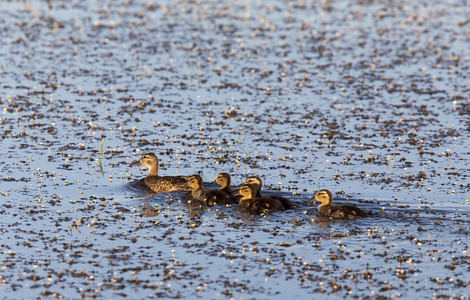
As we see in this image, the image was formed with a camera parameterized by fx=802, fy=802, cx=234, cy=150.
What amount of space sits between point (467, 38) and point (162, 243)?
1061 inches

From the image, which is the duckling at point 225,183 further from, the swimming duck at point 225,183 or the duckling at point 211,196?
the duckling at point 211,196

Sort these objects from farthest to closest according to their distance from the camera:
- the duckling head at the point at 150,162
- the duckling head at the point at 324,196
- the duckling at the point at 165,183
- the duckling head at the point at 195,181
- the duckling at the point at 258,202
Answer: the duckling head at the point at 150,162, the duckling at the point at 165,183, the duckling head at the point at 195,181, the duckling head at the point at 324,196, the duckling at the point at 258,202

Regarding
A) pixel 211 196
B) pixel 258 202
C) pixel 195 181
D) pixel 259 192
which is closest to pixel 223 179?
pixel 195 181

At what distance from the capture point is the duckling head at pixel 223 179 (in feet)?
64.5

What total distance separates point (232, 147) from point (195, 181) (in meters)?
3.82

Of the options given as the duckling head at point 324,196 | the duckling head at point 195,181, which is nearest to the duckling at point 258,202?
the duckling head at point 324,196

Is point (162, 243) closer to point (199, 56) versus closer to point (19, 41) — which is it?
point (199, 56)

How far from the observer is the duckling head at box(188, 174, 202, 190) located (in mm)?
19484

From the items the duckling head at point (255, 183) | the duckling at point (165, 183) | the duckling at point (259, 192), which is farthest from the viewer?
the duckling at point (165, 183)

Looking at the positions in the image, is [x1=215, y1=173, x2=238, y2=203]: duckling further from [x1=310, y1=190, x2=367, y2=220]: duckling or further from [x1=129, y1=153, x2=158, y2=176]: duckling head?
Result: [x1=310, y1=190, x2=367, y2=220]: duckling

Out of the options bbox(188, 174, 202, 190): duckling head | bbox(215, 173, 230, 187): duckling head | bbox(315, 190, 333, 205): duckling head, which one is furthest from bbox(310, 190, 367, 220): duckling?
bbox(188, 174, 202, 190): duckling head

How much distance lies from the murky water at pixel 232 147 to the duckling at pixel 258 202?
26 cm

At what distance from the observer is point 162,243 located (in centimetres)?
1598

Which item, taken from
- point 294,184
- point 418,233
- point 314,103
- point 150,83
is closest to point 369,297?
point 418,233
